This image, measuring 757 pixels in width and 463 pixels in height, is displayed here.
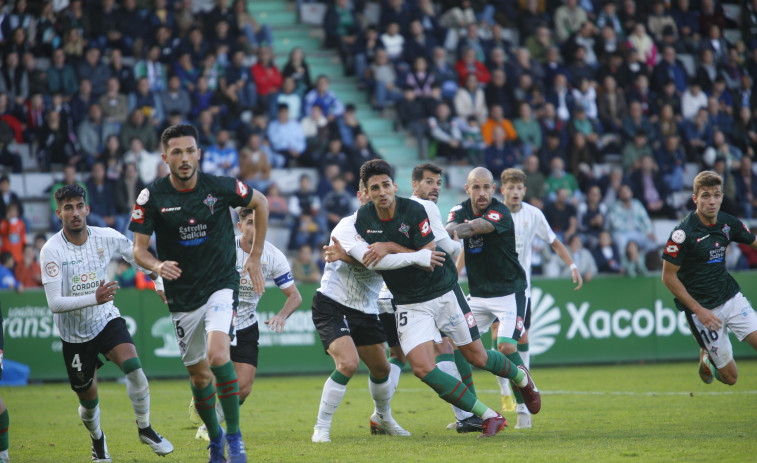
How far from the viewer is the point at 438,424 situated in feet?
34.5

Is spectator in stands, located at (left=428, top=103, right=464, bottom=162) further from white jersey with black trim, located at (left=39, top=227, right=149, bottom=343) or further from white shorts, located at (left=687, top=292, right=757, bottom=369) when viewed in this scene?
white jersey with black trim, located at (left=39, top=227, right=149, bottom=343)

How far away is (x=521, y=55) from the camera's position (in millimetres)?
24562

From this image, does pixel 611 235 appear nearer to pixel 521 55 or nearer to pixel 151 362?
pixel 521 55

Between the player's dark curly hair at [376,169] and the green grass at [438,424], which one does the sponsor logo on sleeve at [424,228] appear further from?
the green grass at [438,424]

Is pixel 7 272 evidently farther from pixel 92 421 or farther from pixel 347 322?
pixel 347 322

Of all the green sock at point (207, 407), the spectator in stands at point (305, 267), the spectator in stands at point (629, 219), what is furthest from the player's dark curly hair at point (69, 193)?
the spectator in stands at point (629, 219)

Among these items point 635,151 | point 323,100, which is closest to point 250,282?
point 323,100

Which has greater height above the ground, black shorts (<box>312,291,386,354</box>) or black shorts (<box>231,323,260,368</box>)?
black shorts (<box>312,291,386,354</box>)

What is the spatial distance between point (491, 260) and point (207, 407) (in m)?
4.05

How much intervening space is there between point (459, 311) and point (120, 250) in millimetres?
3403

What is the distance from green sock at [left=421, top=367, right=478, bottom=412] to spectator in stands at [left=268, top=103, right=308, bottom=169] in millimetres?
12846

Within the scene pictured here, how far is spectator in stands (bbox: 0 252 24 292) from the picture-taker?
1681 cm

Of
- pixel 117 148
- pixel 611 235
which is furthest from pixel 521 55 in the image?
pixel 117 148

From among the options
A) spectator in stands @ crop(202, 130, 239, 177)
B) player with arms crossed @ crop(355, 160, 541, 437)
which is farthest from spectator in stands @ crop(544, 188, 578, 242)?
player with arms crossed @ crop(355, 160, 541, 437)
